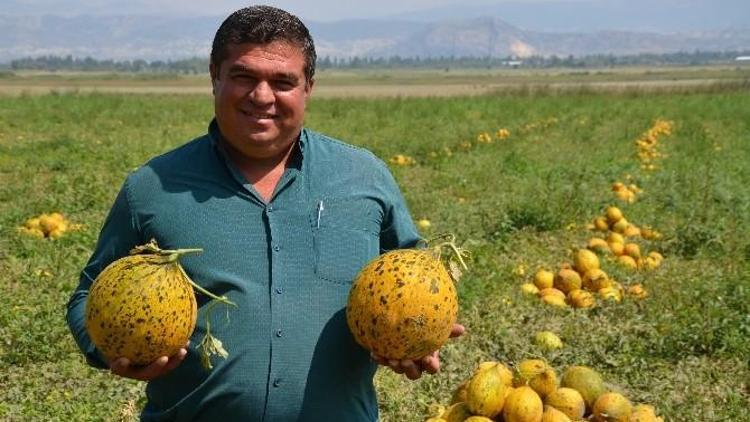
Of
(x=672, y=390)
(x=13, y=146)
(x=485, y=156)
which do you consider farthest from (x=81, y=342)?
(x=13, y=146)

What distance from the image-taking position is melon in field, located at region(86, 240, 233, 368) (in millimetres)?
2305

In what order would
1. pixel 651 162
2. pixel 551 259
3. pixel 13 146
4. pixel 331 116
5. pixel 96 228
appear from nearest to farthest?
pixel 551 259, pixel 96 228, pixel 651 162, pixel 13 146, pixel 331 116

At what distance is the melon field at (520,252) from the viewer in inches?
207

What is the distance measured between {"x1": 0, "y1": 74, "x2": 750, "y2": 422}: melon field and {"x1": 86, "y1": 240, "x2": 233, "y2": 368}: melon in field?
2753 millimetres

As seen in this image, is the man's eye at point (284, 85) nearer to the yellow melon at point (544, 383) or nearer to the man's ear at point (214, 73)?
the man's ear at point (214, 73)

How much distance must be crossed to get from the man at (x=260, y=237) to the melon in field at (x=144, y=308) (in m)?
0.15

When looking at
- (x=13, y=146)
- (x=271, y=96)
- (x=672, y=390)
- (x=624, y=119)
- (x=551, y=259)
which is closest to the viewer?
(x=271, y=96)

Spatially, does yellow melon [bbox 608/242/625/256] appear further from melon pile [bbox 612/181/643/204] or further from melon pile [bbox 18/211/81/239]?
melon pile [bbox 18/211/81/239]

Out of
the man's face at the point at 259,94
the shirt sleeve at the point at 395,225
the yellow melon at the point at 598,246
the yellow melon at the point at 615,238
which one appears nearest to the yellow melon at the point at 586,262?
Answer: the yellow melon at the point at 598,246

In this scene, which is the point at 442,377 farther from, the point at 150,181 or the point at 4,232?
the point at 4,232

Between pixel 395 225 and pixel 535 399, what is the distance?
1255mm

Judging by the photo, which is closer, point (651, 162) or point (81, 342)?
point (81, 342)

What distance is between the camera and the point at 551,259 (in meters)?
8.29

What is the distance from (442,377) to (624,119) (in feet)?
72.1
